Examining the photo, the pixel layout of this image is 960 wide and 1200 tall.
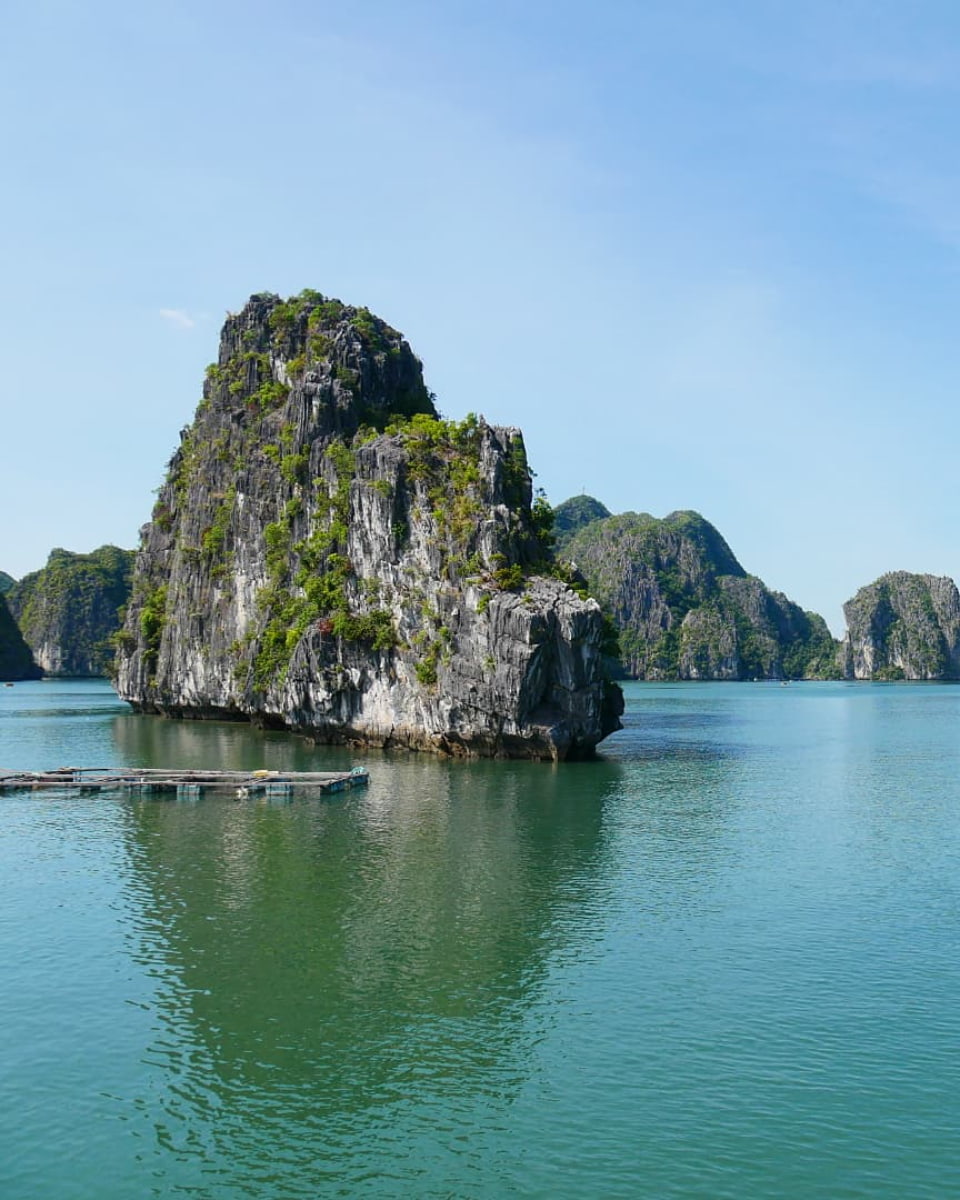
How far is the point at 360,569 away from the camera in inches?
2571

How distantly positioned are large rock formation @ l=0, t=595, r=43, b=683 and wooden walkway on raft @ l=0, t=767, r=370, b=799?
453 ft

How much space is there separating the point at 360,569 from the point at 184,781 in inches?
798

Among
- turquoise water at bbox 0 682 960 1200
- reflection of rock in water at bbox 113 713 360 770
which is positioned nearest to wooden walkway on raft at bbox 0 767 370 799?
turquoise water at bbox 0 682 960 1200

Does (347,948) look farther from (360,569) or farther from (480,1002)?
(360,569)

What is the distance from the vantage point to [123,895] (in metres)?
29.2

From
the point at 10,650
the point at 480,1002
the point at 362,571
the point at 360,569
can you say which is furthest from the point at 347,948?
the point at 10,650

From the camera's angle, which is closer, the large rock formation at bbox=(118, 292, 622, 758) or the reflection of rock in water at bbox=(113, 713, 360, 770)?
the large rock formation at bbox=(118, 292, 622, 758)

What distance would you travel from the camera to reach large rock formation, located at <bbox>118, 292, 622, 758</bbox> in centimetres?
5497

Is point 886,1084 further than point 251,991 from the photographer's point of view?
No

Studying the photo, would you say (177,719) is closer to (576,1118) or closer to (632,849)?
(632,849)

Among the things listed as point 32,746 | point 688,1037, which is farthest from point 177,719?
point 688,1037

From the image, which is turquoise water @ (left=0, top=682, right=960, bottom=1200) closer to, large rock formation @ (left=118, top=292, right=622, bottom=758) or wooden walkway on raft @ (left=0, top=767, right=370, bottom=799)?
wooden walkway on raft @ (left=0, top=767, right=370, bottom=799)

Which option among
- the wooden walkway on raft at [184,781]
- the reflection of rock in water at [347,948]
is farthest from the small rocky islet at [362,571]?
the reflection of rock in water at [347,948]

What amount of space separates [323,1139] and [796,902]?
1700cm
